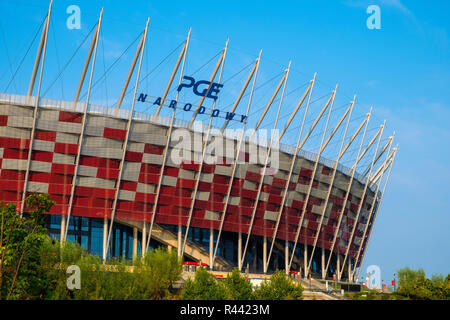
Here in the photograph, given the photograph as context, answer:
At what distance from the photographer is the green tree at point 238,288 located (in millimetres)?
65938

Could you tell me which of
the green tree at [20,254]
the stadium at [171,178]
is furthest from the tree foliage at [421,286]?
the green tree at [20,254]

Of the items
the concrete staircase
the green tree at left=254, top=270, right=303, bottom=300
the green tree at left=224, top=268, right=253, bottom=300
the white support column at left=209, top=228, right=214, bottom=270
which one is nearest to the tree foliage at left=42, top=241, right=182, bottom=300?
the green tree at left=224, top=268, right=253, bottom=300

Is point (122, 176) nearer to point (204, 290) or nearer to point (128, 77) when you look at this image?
point (128, 77)

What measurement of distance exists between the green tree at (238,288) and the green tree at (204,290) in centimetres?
86

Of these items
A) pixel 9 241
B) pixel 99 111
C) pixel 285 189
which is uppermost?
pixel 99 111

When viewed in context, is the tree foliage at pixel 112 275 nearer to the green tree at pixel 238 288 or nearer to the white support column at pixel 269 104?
the green tree at pixel 238 288

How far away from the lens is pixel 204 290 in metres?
64.2

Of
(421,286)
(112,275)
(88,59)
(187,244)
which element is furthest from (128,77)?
(421,286)

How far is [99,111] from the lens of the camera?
292ft

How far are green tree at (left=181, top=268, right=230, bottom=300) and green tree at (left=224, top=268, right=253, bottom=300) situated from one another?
865 millimetres
